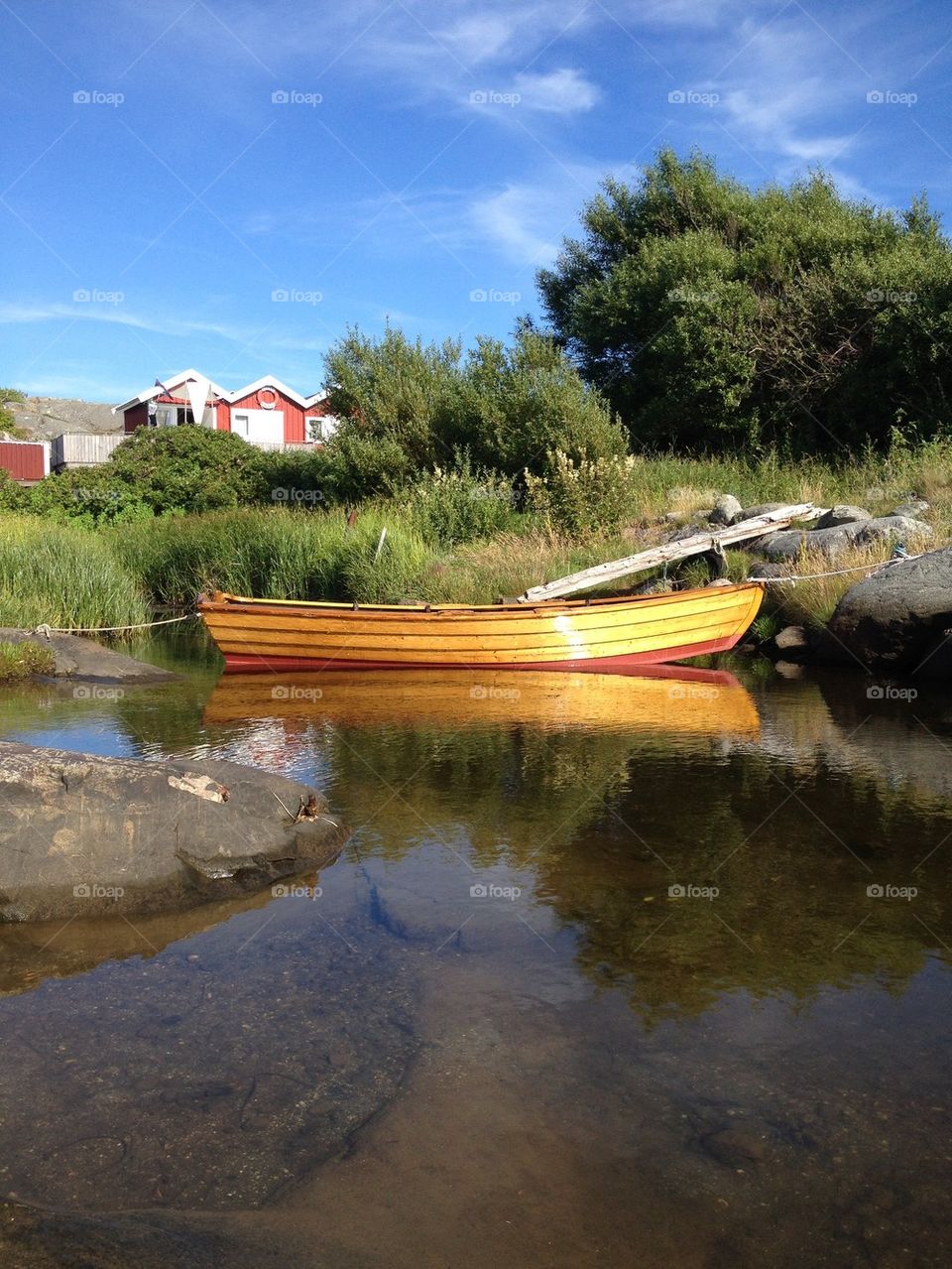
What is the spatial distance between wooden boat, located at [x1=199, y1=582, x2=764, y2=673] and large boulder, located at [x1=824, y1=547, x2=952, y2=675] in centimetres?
154

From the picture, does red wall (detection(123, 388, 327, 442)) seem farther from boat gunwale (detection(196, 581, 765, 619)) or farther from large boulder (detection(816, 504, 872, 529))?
boat gunwale (detection(196, 581, 765, 619))

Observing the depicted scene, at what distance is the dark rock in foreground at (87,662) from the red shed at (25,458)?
140ft

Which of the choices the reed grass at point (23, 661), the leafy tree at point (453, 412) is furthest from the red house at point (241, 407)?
the reed grass at point (23, 661)

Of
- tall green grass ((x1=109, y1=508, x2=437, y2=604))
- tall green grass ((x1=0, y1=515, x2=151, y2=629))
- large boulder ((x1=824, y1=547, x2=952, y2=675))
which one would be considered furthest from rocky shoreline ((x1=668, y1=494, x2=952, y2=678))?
tall green grass ((x1=0, y1=515, x2=151, y2=629))

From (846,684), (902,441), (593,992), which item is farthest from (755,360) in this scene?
(593,992)

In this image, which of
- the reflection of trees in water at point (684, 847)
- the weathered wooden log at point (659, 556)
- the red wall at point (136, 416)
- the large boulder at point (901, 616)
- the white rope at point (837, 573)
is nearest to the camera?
the reflection of trees in water at point (684, 847)

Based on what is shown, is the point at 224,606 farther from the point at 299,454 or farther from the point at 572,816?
the point at 299,454

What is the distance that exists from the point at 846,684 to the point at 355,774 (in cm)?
714

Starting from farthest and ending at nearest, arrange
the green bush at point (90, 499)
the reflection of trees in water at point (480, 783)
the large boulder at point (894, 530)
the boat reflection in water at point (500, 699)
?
1. the green bush at point (90, 499)
2. the large boulder at point (894, 530)
3. the boat reflection in water at point (500, 699)
4. the reflection of trees in water at point (480, 783)

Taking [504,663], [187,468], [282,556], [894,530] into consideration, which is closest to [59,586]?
[282,556]

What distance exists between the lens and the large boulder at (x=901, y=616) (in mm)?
12438

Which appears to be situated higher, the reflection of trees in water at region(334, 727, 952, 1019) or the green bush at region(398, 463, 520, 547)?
the green bush at region(398, 463, 520, 547)

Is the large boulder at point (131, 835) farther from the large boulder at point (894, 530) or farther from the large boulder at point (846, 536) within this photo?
the large boulder at point (894, 530)

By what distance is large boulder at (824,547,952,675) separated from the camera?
12438 mm
